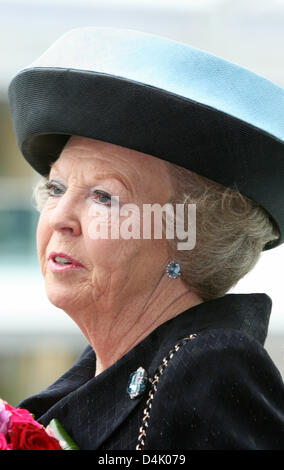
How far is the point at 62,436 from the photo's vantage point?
5.87 ft

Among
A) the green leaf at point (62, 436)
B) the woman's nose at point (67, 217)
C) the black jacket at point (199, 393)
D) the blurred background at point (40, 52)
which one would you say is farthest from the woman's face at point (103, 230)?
the blurred background at point (40, 52)

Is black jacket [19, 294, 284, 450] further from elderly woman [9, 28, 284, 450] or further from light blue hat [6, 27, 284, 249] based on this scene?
light blue hat [6, 27, 284, 249]

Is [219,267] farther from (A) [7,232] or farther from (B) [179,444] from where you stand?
(A) [7,232]

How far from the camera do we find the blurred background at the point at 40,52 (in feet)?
23.0

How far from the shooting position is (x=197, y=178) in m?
1.86

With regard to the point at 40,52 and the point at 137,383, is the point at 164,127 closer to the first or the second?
the point at 137,383

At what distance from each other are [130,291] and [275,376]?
41 centimetres

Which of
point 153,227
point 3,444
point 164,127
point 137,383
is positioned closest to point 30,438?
point 3,444

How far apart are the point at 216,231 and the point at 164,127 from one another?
0.28 metres

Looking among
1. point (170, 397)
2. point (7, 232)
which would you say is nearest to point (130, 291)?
point (170, 397)

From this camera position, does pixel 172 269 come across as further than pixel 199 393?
Yes

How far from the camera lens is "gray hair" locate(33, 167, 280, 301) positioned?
1.85 meters

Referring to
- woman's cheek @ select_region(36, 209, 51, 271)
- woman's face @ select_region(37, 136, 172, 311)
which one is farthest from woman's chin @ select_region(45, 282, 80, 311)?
woman's cheek @ select_region(36, 209, 51, 271)

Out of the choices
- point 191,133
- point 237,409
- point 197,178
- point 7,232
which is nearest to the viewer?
point 237,409
